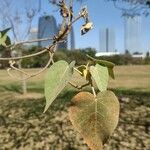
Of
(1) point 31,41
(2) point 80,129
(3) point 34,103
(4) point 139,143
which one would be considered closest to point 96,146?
(2) point 80,129

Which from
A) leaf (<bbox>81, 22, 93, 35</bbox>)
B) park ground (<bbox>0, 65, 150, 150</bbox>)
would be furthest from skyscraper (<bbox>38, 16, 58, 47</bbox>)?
park ground (<bbox>0, 65, 150, 150</bbox>)

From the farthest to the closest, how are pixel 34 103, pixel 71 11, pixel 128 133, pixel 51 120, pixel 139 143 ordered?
pixel 34 103
pixel 51 120
pixel 128 133
pixel 139 143
pixel 71 11

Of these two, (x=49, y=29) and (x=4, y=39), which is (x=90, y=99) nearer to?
(x=4, y=39)

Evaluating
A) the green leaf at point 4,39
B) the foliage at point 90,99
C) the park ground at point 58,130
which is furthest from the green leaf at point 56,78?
the park ground at point 58,130

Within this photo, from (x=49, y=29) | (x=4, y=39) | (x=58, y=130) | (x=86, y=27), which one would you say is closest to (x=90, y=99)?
(x=86, y=27)

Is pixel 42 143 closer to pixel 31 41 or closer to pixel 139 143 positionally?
pixel 139 143

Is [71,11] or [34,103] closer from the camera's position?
[71,11]

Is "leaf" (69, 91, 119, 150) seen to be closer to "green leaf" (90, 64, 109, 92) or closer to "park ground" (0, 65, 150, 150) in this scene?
"green leaf" (90, 64, 109, 92)

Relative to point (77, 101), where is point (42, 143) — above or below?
below
